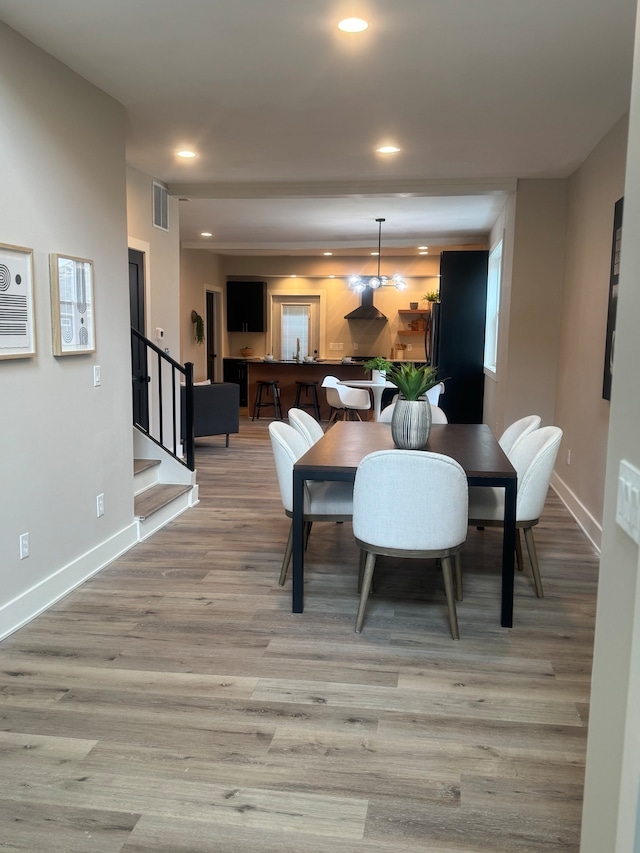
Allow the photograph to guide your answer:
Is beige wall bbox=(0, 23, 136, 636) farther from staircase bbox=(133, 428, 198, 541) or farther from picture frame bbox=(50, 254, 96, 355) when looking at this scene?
staircase bbox=(133, 428, 198, 541)

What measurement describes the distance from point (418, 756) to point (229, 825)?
65 cm

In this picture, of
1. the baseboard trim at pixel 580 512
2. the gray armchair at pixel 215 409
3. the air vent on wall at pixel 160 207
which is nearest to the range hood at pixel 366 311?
the gray armchair at pixel 215 409

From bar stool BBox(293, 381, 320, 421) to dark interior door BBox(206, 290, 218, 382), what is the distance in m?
1.73

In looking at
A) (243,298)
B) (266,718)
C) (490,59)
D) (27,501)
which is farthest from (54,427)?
(243,298)

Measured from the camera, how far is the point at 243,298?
1220 centimetres

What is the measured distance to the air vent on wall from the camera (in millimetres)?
6020

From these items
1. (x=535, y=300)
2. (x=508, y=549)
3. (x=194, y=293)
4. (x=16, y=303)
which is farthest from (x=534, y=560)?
A: (x=194, y=293)

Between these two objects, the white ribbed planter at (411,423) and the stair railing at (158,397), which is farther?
the stair railing at (158,397)

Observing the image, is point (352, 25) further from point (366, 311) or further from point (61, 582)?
point (366, 311)

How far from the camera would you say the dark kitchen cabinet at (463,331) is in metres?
8.40

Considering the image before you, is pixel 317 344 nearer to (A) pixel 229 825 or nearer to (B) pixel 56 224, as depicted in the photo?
(B) pixel 56 224

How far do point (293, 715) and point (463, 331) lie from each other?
671 centimetres

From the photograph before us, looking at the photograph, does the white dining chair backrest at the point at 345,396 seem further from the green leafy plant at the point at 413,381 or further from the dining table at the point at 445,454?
the green leafy plant at the point at 413,381

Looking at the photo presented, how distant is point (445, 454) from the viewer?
3.43 metres
